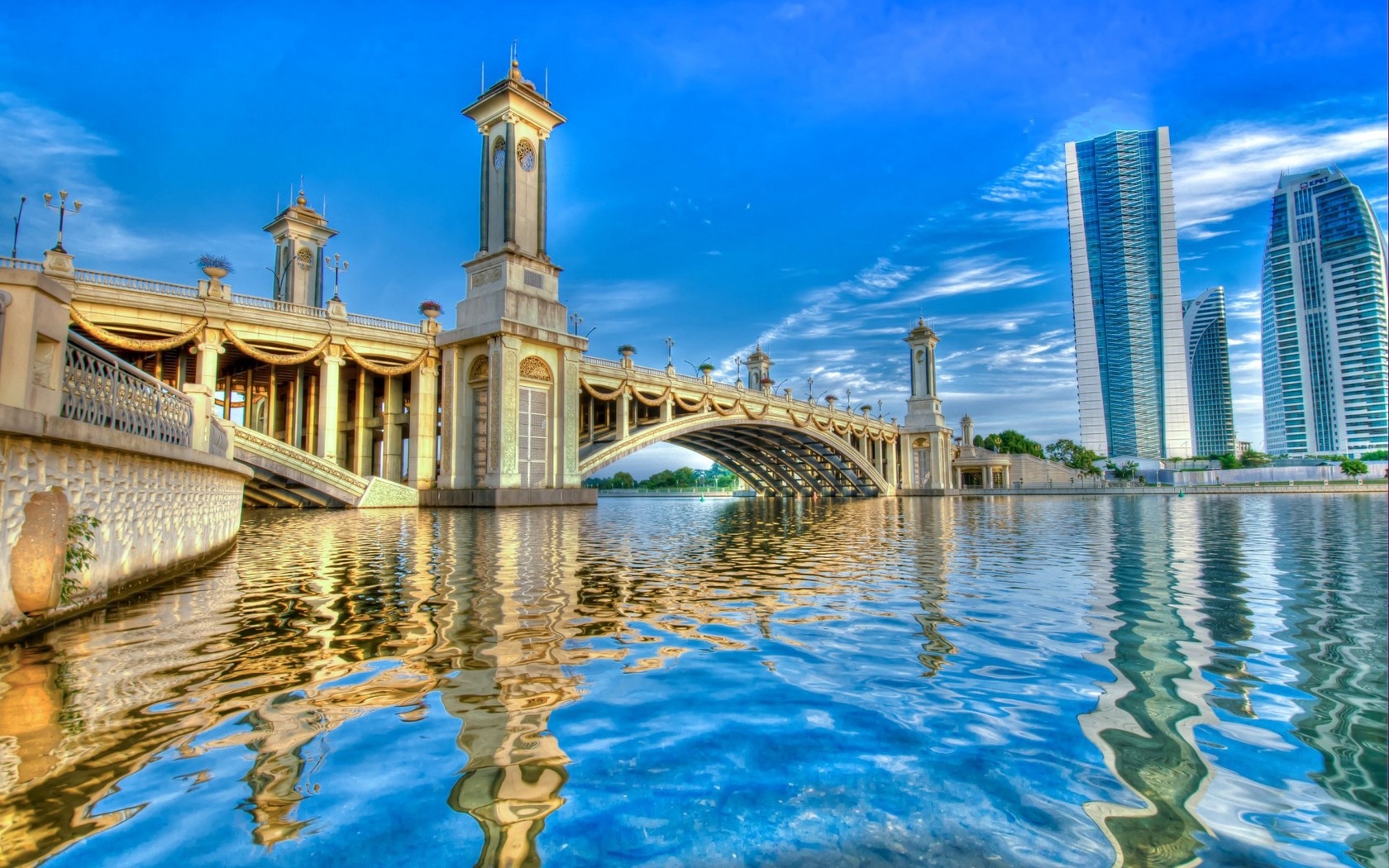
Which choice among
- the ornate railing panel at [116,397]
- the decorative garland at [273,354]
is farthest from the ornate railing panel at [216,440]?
the decorative garland at [273,354]

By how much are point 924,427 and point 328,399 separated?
207ft

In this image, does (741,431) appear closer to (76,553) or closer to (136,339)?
(136,339)

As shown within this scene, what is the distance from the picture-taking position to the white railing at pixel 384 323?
3037 centimetres

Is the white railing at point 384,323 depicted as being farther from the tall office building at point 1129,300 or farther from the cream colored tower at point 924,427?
the tall office building at point 1129,300

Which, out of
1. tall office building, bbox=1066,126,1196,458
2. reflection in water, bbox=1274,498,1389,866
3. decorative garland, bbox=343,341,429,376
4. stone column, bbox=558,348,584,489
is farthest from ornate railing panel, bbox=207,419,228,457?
tall office building, bbox=1066,126,1196,458

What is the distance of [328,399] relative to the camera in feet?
94.6

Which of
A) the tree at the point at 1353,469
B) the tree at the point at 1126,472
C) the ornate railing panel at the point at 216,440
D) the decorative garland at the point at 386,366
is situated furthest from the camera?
the tree at the point at 1126,472

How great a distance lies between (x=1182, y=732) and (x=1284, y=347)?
9156 cm

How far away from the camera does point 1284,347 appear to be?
71562mm

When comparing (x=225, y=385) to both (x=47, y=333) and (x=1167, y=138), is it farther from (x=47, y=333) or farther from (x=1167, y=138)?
(x=1167, y=138)

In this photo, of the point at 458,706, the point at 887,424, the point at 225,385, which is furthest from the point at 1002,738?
the point at 887,424

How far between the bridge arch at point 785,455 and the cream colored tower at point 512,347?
11.9 m

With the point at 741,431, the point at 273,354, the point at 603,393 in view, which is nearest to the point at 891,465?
the point at 741,431

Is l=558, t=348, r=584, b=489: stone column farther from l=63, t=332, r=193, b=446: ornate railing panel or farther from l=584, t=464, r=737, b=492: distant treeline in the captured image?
l=584, t=464, r=737, b=492: distant treeline
